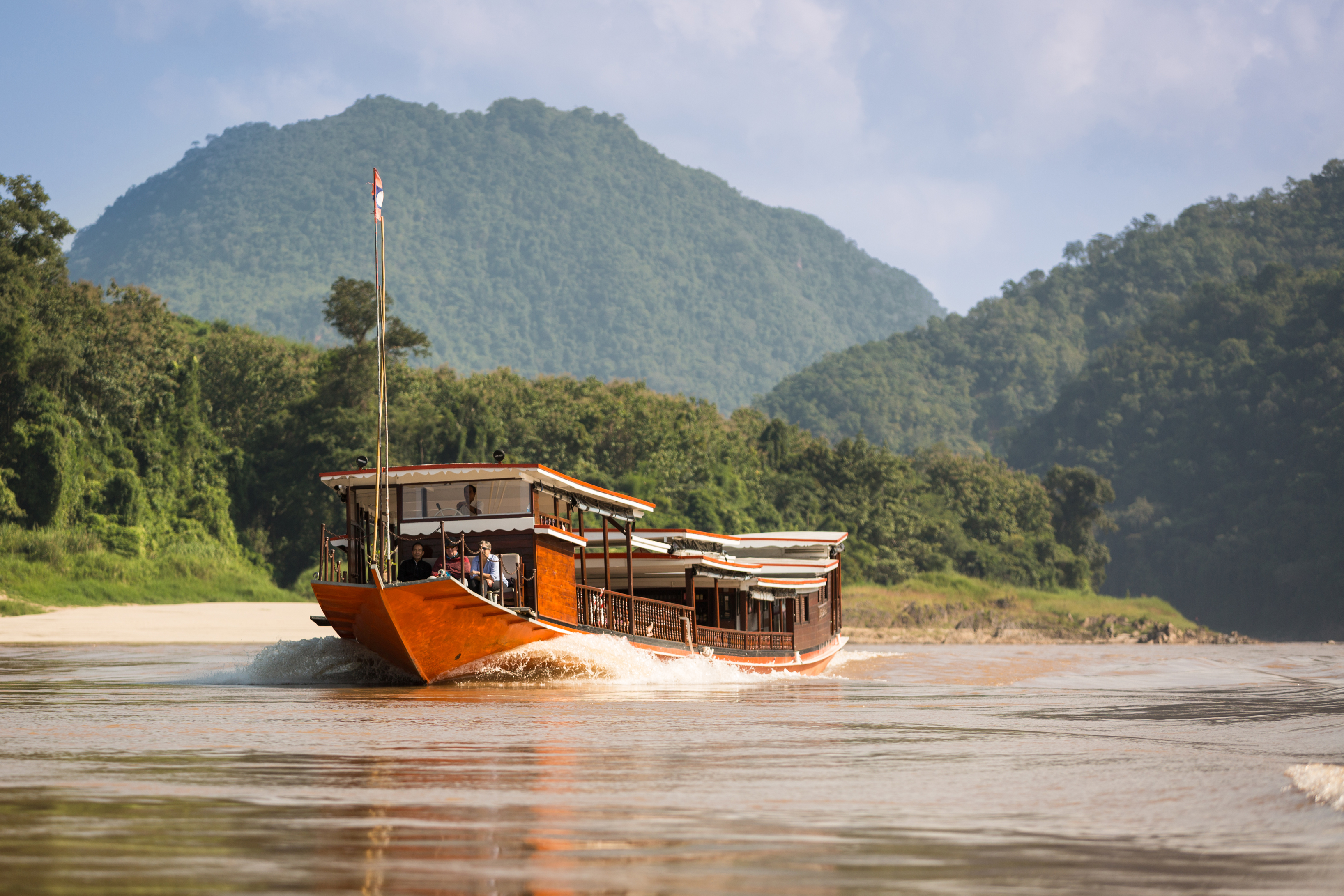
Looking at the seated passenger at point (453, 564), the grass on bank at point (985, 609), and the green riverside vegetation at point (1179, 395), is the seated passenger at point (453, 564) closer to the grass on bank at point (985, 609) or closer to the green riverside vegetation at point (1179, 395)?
the grass on bank at point (985, 609)

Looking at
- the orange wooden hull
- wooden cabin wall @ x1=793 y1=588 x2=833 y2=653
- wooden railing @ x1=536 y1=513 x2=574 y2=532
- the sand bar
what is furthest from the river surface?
the sand bar

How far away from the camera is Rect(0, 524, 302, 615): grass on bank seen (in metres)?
37.7

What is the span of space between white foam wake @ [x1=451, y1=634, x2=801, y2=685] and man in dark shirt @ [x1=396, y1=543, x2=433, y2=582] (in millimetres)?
1620

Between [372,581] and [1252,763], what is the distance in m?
11.5

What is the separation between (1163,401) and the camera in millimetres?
103312

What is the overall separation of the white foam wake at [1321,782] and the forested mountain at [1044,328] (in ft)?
366

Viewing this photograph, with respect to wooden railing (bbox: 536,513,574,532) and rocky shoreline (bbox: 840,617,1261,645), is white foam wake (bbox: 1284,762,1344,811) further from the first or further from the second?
rocky shoreline (bbox: 840,617,1261,645)

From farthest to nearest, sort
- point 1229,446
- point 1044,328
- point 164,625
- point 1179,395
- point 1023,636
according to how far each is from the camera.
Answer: point 1044,328 < point 1179,395 < point 1229,446 < point 1023,636 < point 164,625

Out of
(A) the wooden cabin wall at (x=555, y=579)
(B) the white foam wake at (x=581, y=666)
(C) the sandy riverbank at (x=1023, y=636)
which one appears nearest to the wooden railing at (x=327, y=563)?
(B) the white foam wake at (x=581, y=666)

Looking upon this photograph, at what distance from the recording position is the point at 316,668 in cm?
2081

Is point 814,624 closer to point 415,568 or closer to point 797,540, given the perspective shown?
point 797,540

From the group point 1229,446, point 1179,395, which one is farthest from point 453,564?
point 1179,395

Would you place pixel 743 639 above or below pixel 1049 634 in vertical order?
above

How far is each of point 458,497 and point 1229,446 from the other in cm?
9111
